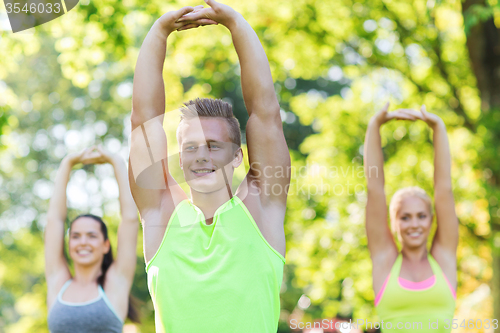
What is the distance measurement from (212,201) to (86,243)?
1978 mm

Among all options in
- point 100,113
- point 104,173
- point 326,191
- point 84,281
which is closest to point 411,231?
point 84,281

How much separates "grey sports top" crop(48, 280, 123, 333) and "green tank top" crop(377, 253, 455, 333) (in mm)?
1827

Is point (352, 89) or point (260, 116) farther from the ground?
point (352, 89)

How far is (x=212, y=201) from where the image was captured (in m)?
1.92

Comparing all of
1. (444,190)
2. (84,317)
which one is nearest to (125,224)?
(84,317)

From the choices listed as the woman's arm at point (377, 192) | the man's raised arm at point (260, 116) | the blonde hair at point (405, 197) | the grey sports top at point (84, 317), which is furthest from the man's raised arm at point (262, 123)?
the grey sports top at point (84, 317)

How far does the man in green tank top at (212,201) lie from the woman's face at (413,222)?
66.4 inches

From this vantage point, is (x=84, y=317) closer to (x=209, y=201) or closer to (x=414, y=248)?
(x=209, y=201)

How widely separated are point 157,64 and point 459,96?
6.24m

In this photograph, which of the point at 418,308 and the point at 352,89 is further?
the point at 352,89

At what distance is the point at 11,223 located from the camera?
1700cm

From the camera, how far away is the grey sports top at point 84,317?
10.6 feet

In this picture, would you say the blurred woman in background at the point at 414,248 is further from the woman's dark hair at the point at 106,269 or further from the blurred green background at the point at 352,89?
the blurred green background at the point at 352,89

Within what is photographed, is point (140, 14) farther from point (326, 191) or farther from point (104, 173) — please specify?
point (104, 173)
